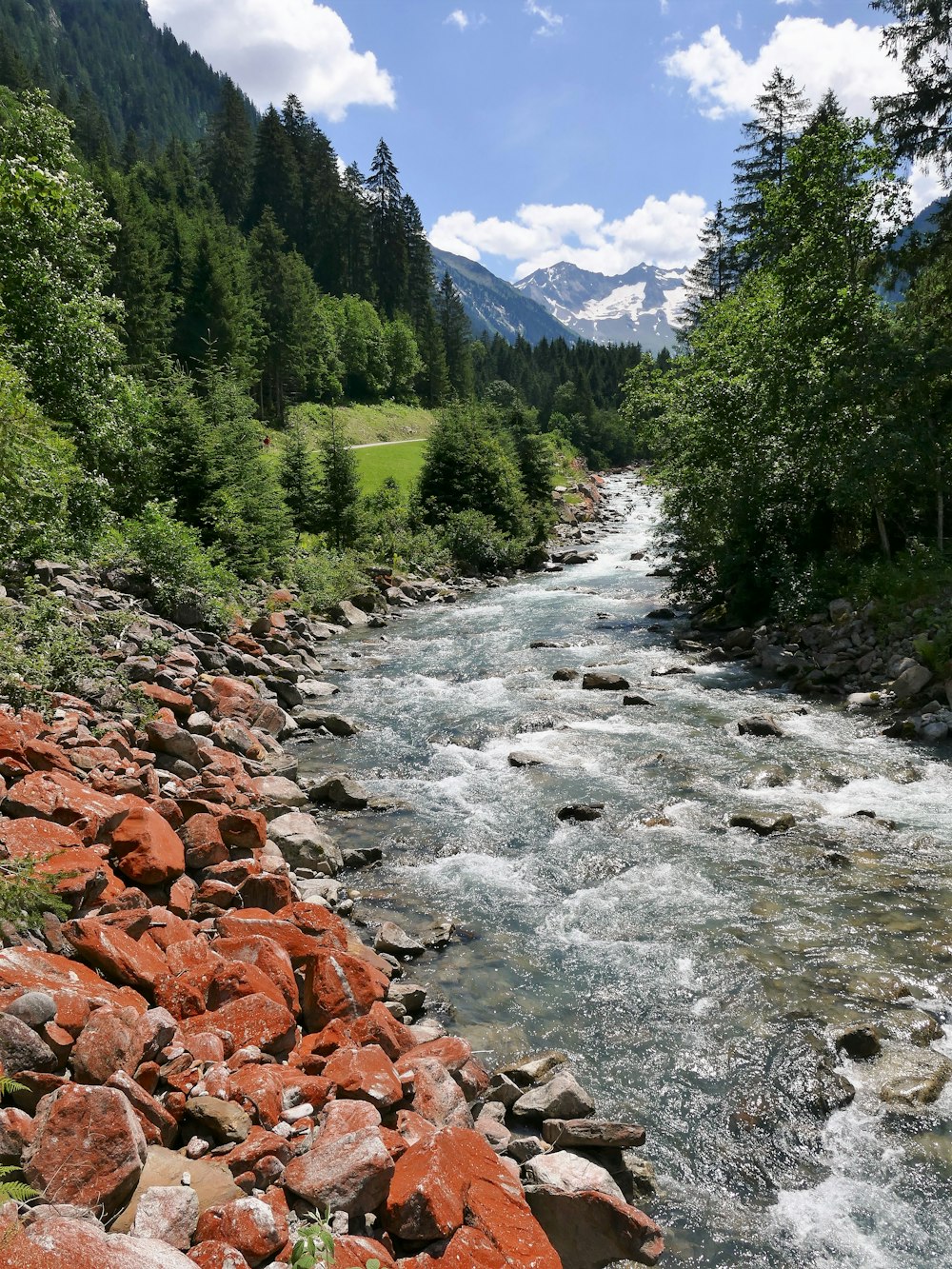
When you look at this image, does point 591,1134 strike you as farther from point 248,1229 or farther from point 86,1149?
point 86,1149

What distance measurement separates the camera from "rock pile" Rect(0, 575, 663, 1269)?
3.63 meters

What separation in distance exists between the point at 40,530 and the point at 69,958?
9.75 meters

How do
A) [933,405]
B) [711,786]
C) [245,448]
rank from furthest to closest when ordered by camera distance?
1. [245,448]
2. [933,405]
3. [711,786]

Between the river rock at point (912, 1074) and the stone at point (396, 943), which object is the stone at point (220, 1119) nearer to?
the stone at point (396, 943)

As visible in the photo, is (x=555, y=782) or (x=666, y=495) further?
(x=666, y=495)

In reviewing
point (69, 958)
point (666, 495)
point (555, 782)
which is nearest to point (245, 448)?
point (666, 495)

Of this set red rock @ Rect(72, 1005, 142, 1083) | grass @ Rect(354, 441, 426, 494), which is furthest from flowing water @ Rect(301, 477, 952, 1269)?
grass @ Rect(354, 441, 426, 494)

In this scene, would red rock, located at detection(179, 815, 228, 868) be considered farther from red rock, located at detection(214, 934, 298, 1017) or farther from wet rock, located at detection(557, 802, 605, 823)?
wet rock, located at detection(557, 802, 605, 823)

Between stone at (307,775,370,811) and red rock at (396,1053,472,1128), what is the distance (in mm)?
6233

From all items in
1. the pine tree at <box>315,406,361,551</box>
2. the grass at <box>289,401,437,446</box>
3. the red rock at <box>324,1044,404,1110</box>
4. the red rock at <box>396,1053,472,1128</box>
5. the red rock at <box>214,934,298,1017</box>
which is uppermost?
the grass at <box>289,401,437,446</box>

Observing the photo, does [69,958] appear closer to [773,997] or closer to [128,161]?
[773,997]

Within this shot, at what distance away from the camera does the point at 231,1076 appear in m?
4.83

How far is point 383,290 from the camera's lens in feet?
346

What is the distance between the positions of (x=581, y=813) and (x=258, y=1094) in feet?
23.8
